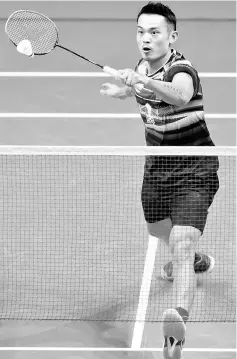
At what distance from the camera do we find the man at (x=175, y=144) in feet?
20.9

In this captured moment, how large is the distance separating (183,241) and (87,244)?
1.82m

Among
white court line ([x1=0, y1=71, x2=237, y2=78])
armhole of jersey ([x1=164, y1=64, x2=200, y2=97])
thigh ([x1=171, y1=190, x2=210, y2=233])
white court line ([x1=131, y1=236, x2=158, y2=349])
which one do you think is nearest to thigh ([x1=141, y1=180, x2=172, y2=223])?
thigh ([x1=171, y1=190, x2=210, y2=233])

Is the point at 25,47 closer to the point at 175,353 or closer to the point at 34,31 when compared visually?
the point at 34,31

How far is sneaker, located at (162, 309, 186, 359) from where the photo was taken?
6141mm

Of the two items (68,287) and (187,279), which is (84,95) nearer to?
(68,287)

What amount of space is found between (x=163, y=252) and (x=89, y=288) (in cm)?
87

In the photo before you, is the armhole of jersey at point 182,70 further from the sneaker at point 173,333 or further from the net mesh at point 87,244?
the sneaker at point 173,333

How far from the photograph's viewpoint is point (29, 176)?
9148 millimetres

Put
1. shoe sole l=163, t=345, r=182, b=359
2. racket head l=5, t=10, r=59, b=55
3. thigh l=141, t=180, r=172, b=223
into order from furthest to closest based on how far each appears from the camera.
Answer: racket head l=5, t=10, r=59, b=55, thigh l=141, t=180, r=172, b=223, shoe sole l=163, t=345, r=182, b=359

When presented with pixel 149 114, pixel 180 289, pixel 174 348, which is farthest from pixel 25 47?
pixel 174 348

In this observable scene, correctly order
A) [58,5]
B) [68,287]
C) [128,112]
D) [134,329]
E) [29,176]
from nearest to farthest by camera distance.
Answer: [134,329]
[68,287]
[29,176]
[128,112]
[58,5]

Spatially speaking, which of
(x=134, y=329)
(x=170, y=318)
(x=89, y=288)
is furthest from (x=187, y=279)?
(x=89, y=288)

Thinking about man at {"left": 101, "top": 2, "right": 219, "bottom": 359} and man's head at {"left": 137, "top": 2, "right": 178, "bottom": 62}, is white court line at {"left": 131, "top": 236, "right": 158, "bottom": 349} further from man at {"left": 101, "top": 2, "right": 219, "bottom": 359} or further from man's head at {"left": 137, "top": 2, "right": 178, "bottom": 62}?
man's head at {"left": 137, "top": 2, "right": 178, "bottom": 62}

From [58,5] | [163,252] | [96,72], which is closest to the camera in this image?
[163,252]
